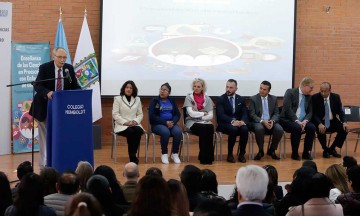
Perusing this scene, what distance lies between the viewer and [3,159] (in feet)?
28.9

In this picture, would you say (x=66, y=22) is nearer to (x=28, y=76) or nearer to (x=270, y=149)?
(x=28, y=76)

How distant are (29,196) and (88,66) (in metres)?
6.10

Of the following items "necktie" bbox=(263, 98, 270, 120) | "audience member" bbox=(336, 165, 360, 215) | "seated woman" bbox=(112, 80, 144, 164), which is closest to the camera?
"audience member" bbox=(336, 165, 360, 215)

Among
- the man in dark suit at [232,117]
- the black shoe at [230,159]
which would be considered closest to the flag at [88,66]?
the man in dark suit at [232,117]

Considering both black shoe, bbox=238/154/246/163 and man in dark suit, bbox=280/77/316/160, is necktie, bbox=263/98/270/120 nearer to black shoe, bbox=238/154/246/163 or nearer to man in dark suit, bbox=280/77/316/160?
man in dark suit, bbox=280/77/316/160

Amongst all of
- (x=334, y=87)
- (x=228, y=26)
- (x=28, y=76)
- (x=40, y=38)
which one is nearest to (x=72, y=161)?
(x=28, y=76)

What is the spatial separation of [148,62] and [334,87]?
3445 mm

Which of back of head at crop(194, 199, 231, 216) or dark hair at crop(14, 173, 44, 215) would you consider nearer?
back of head at crop(194, 199, 231, 216)

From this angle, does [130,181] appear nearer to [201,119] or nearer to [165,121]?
[165,121]

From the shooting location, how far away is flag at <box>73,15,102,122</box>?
9.59 m

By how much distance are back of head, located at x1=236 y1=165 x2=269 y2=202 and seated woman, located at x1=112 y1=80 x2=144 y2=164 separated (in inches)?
200

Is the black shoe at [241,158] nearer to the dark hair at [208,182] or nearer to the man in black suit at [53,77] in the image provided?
the man in black suit at [53,77]

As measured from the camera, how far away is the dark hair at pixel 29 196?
3625 mm

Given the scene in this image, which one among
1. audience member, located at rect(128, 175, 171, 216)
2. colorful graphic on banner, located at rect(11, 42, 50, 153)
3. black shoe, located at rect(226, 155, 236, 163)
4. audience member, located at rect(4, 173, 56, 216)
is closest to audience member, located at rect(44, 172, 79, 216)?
audience member, located at rect(4, 173, 56, 216)
